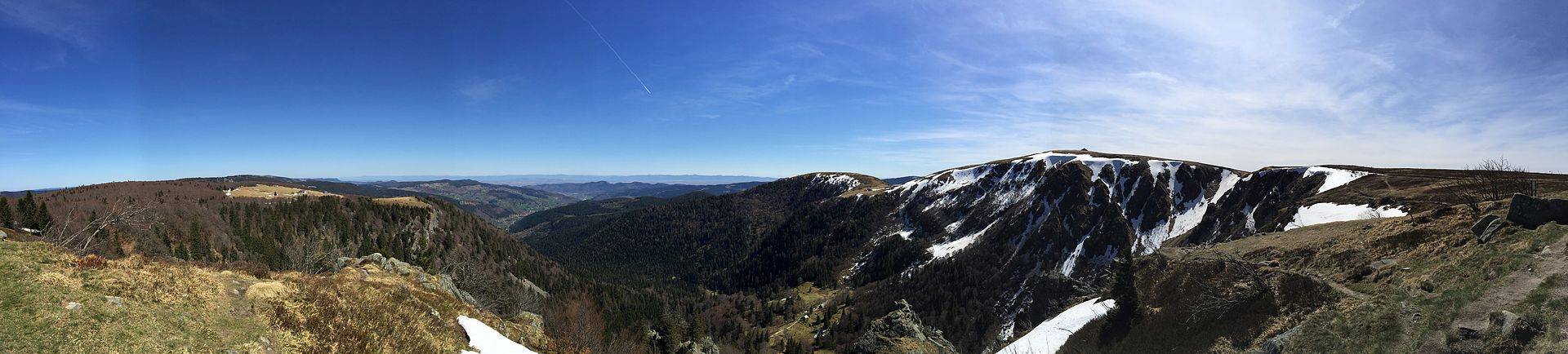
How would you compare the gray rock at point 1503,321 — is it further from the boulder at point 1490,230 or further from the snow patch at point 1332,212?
the snow patch at point 1332,212

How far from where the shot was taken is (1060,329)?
3638cm

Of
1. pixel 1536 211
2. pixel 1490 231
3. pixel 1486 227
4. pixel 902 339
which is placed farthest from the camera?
pixel 902 339

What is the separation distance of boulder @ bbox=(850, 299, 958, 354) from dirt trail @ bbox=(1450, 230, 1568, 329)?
71.0 ft

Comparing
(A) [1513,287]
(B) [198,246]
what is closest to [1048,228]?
(A) [1513,287]

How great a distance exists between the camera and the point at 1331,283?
66.8 feet

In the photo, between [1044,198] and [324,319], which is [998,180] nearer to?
[1044,198]

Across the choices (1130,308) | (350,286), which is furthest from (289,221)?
(1130,308)

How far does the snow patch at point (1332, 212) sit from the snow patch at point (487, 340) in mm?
69502

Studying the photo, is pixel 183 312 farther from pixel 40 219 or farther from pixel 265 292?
pixel 40 219

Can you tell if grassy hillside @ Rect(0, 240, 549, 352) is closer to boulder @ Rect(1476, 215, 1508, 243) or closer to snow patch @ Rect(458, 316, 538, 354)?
snow patch @ Rect(458, 316, 538, 354)

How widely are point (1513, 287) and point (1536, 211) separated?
24.2 feet

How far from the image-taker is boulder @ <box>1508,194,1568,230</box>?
60.7 ft

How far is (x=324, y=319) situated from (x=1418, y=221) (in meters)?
47.0

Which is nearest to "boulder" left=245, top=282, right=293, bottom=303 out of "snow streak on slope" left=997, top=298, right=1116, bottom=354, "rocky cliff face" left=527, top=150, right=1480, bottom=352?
"snow streak on slope" left=997, top=298, right=1116, bottom=354
